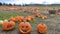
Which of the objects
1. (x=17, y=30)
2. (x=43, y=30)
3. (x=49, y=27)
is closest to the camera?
(x=43, y=30)

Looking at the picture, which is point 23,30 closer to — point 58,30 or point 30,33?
point 30,33

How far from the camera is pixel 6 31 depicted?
4.51 metres

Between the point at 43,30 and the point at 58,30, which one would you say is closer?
the point at 43,30

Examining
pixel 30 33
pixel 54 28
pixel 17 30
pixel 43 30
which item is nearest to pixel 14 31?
pixel 17 30

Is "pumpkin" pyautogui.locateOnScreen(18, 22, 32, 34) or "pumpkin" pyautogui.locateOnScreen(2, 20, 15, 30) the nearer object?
"pumpkin" pyautogui.locateOnScreen(18, 22, 32, 34)

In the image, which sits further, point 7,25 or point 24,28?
point 7,25

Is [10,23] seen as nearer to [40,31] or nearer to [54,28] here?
[40,31]

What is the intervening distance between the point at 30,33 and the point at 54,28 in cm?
82

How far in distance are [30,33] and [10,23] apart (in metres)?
0.62

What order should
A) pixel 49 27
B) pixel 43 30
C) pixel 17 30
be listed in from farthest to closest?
1. pixel 49 27
2. pixel 17 30
3. pixel 43 30

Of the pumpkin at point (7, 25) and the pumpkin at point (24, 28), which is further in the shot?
the pumpkin at point (7, 25)

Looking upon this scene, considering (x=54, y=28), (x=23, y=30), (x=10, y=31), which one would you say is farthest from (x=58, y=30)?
(x=10, y=31)

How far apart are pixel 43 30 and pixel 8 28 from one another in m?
0.93

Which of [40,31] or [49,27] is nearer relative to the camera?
[40,31]
